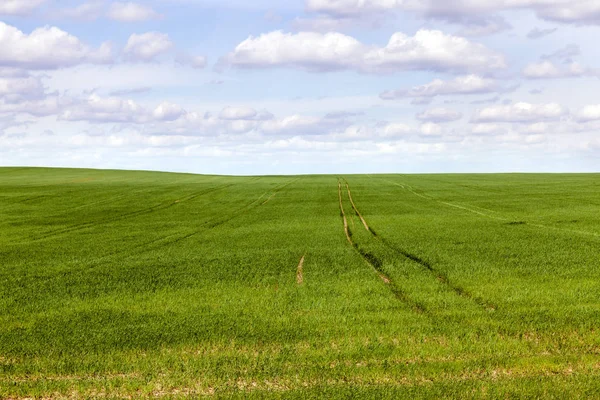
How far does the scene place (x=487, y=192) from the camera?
66375 millimetres

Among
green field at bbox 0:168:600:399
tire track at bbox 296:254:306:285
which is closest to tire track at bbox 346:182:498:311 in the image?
green field at bbox 0:168:600:399

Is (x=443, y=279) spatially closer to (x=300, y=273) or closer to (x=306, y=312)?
(x=300, y=273)

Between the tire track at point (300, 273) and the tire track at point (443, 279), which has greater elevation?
the tire track at point (443, 279)

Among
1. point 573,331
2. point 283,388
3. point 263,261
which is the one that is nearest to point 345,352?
point 283,388

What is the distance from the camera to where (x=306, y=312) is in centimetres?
1638

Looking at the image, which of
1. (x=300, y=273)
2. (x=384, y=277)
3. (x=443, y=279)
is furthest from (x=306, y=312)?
(x=443, y=279)

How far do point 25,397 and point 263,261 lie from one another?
45.3 ft

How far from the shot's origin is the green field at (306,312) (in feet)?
38.3

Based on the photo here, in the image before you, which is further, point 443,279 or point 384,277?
point 384,277

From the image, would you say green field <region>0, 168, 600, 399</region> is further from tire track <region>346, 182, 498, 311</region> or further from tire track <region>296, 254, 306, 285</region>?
tire track <region>296, 254, 306, 285</region>

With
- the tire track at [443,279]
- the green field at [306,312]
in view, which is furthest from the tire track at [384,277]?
the tire track at [443,279]

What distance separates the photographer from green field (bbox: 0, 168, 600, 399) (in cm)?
1169

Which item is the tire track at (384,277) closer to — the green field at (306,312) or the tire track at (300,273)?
Result: the green field at (306,312)

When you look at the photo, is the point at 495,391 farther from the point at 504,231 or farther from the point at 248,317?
the point at 504,231
